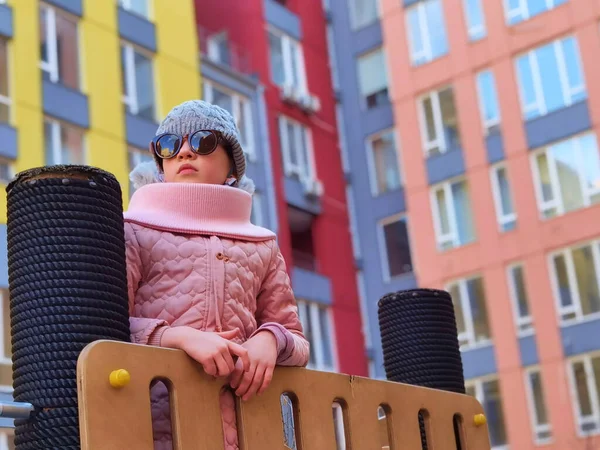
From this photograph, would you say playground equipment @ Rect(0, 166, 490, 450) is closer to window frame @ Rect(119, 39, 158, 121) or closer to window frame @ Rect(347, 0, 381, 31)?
window frame @ Rect(119, 39, 158, 121)

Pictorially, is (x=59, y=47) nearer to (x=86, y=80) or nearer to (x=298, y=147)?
(x=86, y=80)

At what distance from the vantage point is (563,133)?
843 inches

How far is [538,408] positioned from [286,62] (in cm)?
883

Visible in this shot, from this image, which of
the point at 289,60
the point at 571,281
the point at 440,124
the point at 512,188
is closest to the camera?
the point at 571,281

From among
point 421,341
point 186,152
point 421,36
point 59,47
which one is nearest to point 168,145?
point 186,152

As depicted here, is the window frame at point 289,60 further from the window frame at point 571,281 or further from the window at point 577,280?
the window at point 577,280

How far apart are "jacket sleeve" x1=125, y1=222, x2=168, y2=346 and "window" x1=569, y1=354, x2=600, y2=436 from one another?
18300 millimetres

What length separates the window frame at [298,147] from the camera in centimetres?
2294

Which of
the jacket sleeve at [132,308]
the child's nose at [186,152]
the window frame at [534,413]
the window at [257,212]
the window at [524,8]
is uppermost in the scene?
the window at [524,8]

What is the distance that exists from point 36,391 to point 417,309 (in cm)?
209

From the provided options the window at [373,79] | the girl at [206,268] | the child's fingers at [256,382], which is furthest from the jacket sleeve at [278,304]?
the window at [373,79]

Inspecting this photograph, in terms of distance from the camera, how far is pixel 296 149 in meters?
23.4

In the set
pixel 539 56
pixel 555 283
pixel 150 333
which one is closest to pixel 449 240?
pixel 555 283

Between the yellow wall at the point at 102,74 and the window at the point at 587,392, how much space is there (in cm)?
850
